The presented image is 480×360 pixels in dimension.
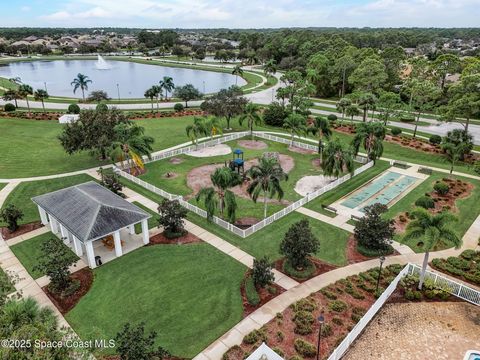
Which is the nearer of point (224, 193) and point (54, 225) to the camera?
point (54, 225)

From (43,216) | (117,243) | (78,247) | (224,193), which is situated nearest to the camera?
(117,243)

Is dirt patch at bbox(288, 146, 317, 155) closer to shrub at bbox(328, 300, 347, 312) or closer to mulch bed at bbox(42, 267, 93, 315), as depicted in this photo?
shrub at bbox(328, 300, 347, 312)

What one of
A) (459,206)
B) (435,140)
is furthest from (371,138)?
(435,140)

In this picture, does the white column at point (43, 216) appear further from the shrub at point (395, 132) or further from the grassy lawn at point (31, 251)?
the shrub at point (395, 132)

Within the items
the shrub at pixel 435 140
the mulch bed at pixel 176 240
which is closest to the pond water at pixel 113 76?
the shrub at pixel 435 140

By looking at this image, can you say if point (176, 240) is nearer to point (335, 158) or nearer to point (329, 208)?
point (329, 208)

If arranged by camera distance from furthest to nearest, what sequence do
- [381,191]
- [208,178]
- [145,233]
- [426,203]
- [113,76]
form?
[113,76]
[208,178]
[381,191]
[426,203]
[145,233]

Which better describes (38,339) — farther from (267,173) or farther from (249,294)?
(267,173)

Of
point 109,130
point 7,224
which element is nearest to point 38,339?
point 7,224
